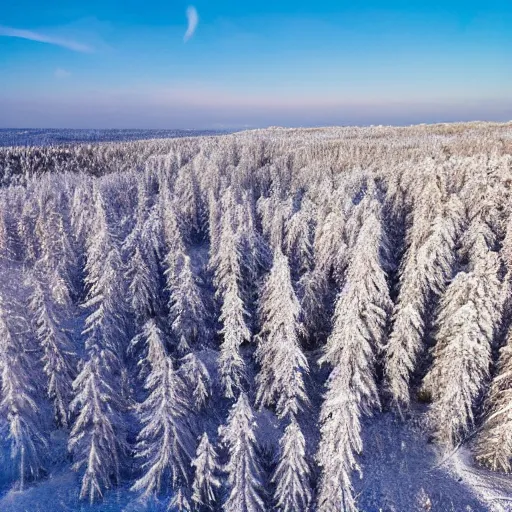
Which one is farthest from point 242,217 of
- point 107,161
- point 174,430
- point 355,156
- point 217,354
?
point 107,161

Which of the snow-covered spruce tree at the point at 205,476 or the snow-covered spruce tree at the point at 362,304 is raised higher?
the snow-covered spruce tree at the point at 362,304

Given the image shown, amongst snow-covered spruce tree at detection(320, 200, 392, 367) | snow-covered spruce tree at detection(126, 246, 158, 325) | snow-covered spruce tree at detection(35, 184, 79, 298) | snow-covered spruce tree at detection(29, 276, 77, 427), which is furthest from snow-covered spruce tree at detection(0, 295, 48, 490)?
snow-covered spruce tree at detection(320, 200, 392, 367)

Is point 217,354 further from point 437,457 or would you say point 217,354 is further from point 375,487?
point 437,457

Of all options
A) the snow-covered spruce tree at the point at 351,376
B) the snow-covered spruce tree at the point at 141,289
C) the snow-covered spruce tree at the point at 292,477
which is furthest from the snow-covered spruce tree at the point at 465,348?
the snow-covered spruce tree at the point at 141,289

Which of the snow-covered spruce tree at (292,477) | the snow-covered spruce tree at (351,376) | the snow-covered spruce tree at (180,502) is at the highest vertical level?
the snow-covered spruce tree at (351,376)

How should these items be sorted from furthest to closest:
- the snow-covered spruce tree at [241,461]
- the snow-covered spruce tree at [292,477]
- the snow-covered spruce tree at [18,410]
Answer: the snow-covered spruce tree at [18,410]
the snow-covered spruce tree at [292,477]
the snow-covered spruce tree at [241,461]

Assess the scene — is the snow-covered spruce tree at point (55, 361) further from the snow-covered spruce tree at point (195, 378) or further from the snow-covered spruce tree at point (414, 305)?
the snow-covered spruce tree at point (414, 305)

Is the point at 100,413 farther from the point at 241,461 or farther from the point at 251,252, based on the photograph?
the point at 251,252

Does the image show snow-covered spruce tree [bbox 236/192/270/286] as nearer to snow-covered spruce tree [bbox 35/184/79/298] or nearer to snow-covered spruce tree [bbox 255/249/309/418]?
snow-covered spruce tree [bbox 255/249/309/418]
